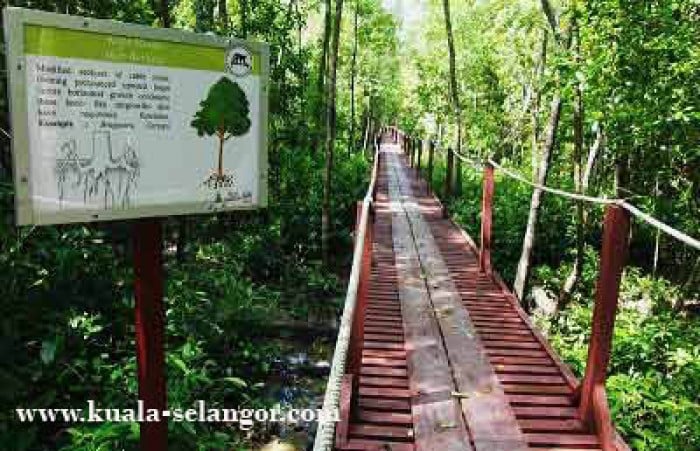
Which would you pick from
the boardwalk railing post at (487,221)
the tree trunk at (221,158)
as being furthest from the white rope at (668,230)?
the boardwalk railing post at (487,221)

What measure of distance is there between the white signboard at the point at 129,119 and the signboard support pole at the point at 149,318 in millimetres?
157

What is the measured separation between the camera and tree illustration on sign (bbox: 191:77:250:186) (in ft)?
8.70

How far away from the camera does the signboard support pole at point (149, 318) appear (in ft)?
8.51

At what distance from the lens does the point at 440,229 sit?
10.9 metres

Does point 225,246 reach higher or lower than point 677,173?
lower

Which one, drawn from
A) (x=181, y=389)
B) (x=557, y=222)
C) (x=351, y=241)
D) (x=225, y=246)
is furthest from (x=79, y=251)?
(x=557, y=222)

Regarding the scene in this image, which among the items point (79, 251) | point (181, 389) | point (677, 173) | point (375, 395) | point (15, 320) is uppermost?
point (677, 173)

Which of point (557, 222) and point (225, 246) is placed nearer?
point (225, 246)

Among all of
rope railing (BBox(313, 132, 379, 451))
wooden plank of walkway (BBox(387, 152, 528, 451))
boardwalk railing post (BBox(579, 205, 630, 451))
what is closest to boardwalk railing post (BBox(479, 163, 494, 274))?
wooden plank of walkway (BBox(387, 152, 528, 451))

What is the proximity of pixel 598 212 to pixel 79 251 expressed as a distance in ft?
34.0

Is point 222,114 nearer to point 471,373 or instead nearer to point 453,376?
point 453,376

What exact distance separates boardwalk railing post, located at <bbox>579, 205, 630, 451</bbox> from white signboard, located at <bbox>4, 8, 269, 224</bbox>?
1.92m

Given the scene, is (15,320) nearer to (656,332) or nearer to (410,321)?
(410,321)

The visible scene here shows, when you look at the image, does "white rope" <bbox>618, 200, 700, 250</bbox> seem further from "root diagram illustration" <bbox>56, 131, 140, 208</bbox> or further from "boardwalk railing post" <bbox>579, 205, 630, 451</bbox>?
"root diagram illustration" <bbox>56, 131, 140, 208</bbox>
